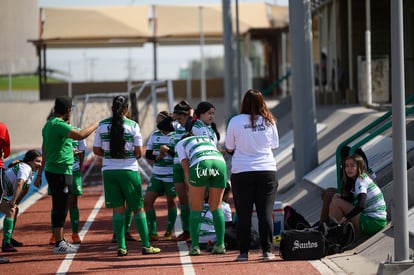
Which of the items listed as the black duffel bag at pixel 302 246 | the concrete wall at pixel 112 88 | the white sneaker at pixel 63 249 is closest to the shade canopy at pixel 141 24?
the concrete wall at pixel 112 88

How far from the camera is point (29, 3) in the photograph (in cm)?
2492

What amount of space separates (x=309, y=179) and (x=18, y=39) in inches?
1496

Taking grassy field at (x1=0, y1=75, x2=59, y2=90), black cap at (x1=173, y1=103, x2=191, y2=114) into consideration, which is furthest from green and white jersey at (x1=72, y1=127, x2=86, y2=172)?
grassy field at (x1=0, y1=75, x2=59, y2=90)

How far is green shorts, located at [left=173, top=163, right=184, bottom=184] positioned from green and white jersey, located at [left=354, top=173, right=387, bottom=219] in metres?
2.45

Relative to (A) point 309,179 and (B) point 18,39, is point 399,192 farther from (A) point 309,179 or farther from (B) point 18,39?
(B) point 18,39

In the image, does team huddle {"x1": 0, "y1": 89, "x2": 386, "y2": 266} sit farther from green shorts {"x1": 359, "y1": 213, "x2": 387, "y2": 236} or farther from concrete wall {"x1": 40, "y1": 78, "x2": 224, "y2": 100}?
concrete wall {"x1": 40, "y1": 78, "x2": 224, "y2": 100}

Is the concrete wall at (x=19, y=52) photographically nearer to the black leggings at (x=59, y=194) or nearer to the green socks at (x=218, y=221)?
the black leggings at (x=59, y=194)

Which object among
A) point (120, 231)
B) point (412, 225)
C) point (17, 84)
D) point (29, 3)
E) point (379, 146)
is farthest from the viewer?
point (17, 84)

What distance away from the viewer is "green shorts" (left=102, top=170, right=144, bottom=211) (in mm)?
12508

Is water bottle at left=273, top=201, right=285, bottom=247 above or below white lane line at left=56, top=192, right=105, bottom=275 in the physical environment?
above

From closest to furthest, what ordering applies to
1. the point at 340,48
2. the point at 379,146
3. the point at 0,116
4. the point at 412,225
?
the point at 412,225, the point at 379,146, the point at 340,48, the point at 0,116

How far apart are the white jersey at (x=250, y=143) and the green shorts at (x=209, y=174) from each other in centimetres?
30

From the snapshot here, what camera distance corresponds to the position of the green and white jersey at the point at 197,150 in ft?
40.0

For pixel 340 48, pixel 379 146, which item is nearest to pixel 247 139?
pixel 379 146
